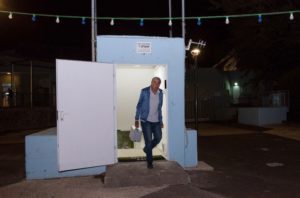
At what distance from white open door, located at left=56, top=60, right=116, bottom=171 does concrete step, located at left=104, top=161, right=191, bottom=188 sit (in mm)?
630

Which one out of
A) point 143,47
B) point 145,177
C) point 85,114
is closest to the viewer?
point 145,177

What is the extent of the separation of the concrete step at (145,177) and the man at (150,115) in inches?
15.0

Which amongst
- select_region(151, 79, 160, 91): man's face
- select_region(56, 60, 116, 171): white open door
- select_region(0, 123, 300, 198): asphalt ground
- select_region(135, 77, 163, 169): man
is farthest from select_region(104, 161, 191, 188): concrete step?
select_region(151, 79, 160, 91): man's face

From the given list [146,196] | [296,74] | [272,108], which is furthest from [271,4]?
[146,196]

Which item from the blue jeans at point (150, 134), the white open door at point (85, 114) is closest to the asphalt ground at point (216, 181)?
the white open door at point (85, 114)

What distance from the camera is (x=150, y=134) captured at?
27.3 feet

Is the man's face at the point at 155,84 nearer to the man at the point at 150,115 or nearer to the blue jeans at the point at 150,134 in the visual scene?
the man at the point at 150,115

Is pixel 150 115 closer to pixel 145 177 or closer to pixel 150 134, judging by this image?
pixel 150 134

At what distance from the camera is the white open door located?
8273 millimetres

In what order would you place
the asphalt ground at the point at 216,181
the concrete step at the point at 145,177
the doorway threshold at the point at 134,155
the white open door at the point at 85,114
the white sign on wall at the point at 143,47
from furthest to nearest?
the doorway threshold at the point at 134,155 < the white sign on wall at the point at 143,47 < the white open door at the point at 85,114 < the concrete step at the point at 145,177 < the asphalt ground at the point at 216,181

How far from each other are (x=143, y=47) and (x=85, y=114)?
2.03 meters

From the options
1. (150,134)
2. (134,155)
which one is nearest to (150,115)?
(150,134)

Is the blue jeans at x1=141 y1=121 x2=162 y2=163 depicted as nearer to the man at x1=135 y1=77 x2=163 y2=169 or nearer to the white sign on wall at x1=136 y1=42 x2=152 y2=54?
the man at x1=135 y1=77 x2=163 y2=169

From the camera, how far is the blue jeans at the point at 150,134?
27.1 feet
